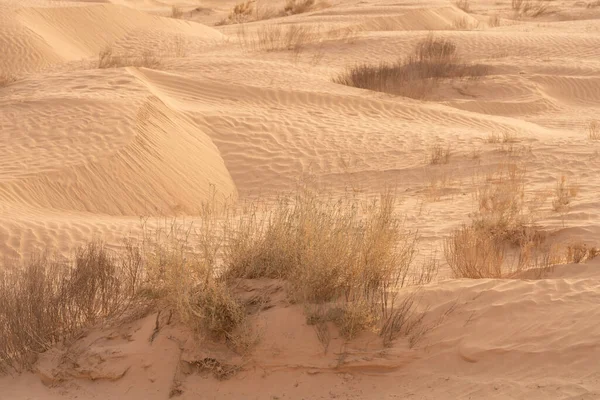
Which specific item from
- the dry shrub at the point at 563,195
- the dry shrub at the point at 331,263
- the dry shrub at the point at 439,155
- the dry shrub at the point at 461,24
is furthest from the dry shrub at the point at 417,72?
the dry shrub at the point at 331,263

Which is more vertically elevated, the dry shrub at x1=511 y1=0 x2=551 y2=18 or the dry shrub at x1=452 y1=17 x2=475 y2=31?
the dry shrub at x1=511 y1=0 x2=551 y2=18

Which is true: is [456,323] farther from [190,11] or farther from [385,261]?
[190,11]

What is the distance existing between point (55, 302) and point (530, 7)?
25.5m

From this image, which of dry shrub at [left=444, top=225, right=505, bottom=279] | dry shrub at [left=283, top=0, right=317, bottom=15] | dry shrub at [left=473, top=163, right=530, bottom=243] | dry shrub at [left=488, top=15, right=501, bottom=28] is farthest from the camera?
dry shrub at [left=283, top=0, right=317, bottom=15]

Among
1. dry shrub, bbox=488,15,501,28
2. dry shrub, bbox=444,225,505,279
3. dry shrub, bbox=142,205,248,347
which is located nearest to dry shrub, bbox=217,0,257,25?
dry shrub, bbox=488,15,501,28

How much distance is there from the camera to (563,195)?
859 centimetres

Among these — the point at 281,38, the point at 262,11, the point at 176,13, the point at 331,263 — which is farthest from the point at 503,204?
the point at 176,13

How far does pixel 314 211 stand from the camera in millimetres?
5730

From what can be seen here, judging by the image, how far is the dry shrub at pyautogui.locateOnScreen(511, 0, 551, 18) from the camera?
27.7m

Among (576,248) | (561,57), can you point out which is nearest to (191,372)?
(576,248)

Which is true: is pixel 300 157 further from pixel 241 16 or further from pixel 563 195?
pixel 241 16

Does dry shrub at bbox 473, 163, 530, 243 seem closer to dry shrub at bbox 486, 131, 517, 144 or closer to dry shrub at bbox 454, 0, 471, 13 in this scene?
dry shrub at bbox 486, 131, 517, 144

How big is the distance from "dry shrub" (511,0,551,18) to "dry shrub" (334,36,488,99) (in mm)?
Result: 10135

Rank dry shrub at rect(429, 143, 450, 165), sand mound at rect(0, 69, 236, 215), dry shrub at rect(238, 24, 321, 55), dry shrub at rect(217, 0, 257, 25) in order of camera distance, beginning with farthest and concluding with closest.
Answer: dry shrub at rect(217, 0, 257, 25), dry shrub at rect(238, 24, 321, 55), dry shrub at rect(429, 143, 450, 165), sand mound at rect(0, 69, 236, 215)
